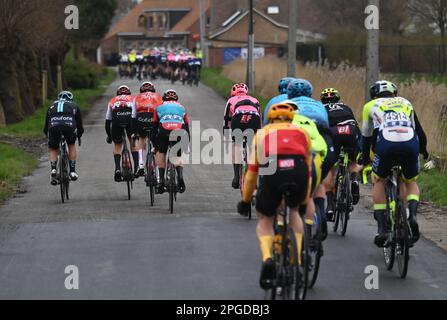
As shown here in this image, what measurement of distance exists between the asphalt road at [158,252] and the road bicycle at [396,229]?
160 mm

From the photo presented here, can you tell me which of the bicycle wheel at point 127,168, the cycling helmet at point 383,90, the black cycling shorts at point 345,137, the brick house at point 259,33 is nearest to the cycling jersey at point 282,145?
the cycling helmet at point 383,90

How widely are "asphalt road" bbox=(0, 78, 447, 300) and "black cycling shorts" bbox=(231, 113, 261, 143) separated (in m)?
1.13

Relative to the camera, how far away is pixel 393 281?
409 inches

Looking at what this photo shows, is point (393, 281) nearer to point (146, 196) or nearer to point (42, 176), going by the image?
point (146, 196)

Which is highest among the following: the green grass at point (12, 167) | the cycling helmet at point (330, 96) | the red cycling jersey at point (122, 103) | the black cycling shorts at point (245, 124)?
the cycling helmet at point (330, 96)

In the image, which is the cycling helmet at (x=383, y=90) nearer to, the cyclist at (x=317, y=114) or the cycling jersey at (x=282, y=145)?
the cyclist at (x=317, y=114)

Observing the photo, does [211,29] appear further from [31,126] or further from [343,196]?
[343,196]

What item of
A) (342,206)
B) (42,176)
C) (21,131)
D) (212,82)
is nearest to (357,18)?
(212,82)

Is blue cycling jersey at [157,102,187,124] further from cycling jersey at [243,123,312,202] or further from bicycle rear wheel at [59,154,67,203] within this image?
cycling jersey at [243,123,312,202]

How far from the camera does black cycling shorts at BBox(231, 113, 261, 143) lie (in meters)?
15.1

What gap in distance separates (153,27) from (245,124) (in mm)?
112459

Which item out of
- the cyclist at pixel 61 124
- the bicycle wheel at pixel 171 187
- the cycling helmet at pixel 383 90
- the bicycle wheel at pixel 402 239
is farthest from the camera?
the cyclist at pixel 61 124

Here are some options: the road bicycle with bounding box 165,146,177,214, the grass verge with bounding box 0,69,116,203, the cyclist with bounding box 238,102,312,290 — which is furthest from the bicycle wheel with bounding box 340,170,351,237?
the grass verge with bounding box 0,69,116,203

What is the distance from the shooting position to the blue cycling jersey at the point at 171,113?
49.6 ft
